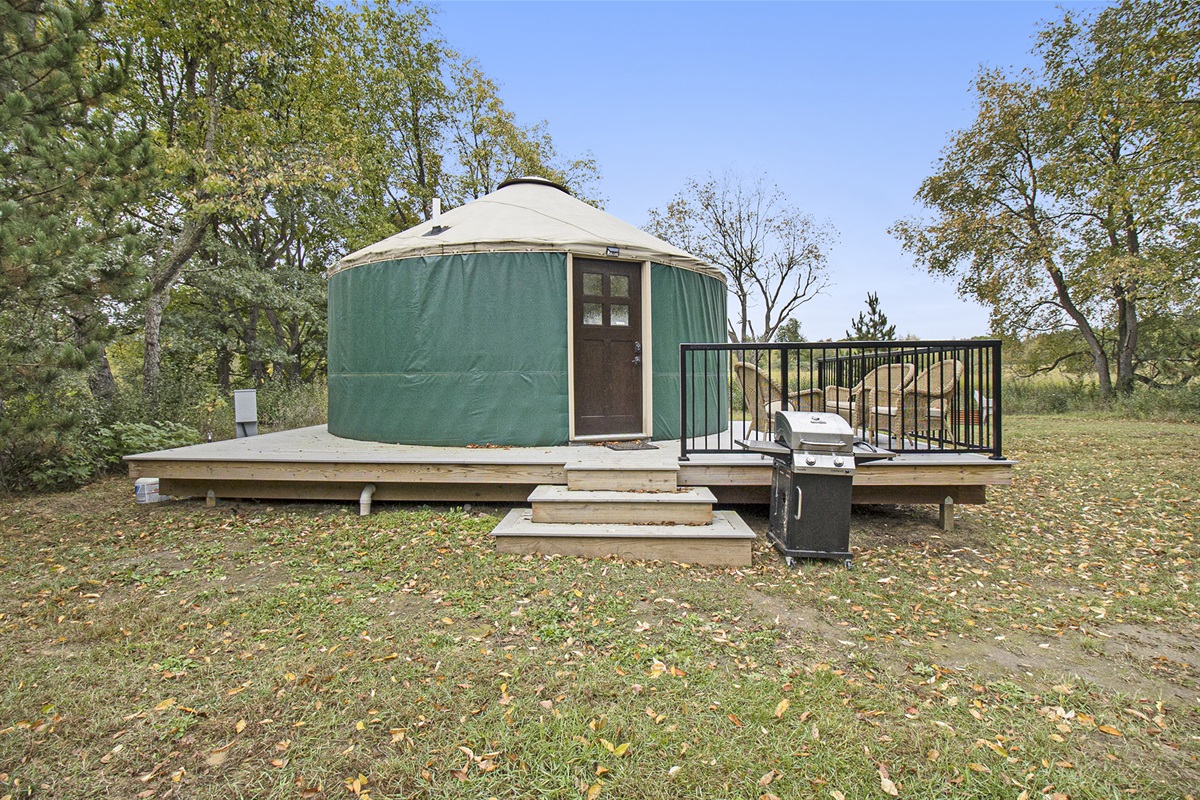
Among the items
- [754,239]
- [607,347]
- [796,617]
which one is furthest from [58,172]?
[754,239]

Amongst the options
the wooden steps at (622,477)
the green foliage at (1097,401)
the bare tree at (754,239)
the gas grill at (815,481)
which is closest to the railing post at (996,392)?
the gas grill at (815,481)

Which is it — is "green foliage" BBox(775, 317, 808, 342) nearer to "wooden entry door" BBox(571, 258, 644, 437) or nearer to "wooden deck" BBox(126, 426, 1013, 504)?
"wooden entry door" BBox(571, 258, 644, 437)

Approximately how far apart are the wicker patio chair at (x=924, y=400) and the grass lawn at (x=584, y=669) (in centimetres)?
87

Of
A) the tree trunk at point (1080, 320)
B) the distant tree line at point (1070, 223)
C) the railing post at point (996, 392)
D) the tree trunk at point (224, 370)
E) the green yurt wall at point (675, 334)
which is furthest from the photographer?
the tree trunk at point (1080, 320)

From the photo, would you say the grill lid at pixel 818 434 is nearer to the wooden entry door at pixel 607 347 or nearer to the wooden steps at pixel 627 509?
the wooden steps at pixel 627 509

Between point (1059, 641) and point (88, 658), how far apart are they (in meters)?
4.11

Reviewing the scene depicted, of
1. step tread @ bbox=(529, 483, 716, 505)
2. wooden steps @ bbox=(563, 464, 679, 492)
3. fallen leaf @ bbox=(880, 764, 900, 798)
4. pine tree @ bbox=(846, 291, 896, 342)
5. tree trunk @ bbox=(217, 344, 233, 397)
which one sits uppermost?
pine tree @ bbox=(846, 291, 896, 342)

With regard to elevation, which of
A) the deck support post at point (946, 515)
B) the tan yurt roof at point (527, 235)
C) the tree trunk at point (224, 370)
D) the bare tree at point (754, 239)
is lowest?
the deck support post at point (946, 515)

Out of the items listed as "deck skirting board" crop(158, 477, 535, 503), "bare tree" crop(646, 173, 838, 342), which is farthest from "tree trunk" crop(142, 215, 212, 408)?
"bare tree" crop(646, 173, 838, 342)

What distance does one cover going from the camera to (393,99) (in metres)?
13.8

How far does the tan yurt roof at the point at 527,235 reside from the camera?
5027 mm

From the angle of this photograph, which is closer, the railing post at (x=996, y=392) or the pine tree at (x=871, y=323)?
the railing post at (x=996, y=392)

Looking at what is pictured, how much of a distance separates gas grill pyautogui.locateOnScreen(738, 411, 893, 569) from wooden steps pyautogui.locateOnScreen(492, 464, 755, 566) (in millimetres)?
280

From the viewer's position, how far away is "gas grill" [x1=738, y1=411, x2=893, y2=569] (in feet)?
10.6
